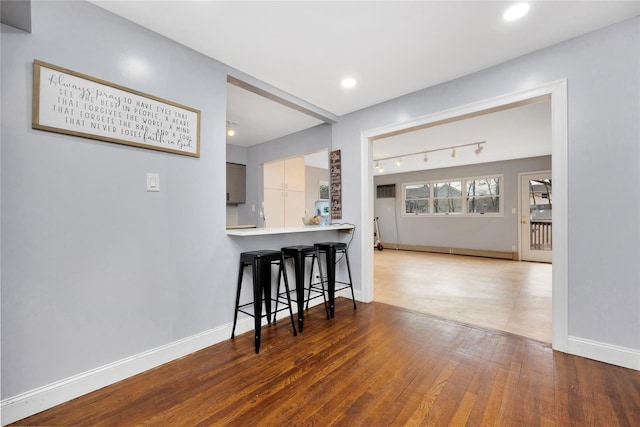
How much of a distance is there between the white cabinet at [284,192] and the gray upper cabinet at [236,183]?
0.47 metres

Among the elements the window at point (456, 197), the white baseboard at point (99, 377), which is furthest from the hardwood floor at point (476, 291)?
the white baseboard at point (99, 377)

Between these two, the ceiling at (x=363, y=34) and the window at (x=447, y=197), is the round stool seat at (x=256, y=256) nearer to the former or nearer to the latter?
the ceiling at (x=363, y=34)

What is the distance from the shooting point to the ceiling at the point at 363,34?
69.3 inches

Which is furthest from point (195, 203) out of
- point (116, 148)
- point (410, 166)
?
point (410, 166)

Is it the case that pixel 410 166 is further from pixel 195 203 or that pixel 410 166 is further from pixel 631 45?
pixel 195 203

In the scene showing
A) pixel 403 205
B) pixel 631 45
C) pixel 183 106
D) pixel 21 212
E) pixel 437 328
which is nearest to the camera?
pixel 21 212

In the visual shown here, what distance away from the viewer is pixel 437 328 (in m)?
2.60

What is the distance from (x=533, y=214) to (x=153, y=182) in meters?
7.73

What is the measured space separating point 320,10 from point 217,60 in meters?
1.04

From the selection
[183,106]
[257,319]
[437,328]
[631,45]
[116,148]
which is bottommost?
[437,328]

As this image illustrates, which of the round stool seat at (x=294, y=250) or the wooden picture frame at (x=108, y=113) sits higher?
the wooden picture frame at (x=108, y=113)

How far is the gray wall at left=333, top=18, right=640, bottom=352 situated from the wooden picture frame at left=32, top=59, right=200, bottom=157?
2.83 m

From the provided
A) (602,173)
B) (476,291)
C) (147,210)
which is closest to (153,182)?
(147,210)

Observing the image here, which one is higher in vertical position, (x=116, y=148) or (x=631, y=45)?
(x=631, y=45)
